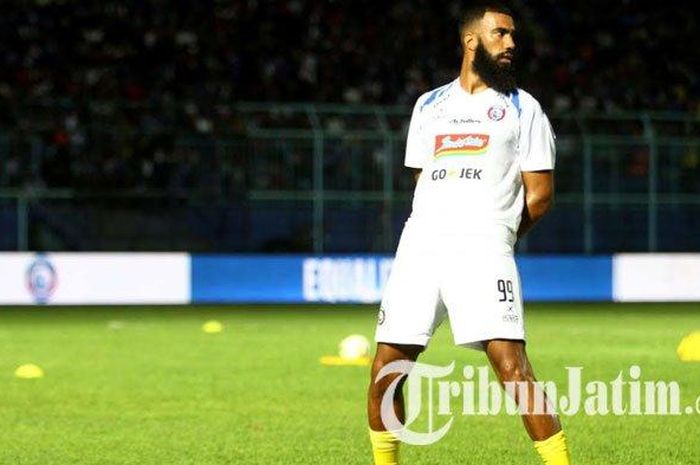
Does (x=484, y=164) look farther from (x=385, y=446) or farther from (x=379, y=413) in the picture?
(x=385, y=446)

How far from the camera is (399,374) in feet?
22.5

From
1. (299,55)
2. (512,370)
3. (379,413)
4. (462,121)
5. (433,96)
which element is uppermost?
(299,55)

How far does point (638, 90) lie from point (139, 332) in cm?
1479

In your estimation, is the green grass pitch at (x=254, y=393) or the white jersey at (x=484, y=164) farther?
the green grass pitch at (x=254, y=393)

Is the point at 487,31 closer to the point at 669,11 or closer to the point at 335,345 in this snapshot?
the point at 335,345

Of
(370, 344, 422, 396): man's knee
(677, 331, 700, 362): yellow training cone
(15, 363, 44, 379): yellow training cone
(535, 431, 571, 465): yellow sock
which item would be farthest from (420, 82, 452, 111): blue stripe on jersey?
(677, 331, 700, 362): yellow training cone

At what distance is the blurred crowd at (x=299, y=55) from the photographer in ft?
92.2

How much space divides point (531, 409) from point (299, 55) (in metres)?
23.8

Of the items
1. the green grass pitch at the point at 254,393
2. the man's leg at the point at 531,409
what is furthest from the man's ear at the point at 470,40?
the green grass pitch at the point at 254,393

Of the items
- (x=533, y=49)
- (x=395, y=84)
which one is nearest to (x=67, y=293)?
(x=395, y=84)

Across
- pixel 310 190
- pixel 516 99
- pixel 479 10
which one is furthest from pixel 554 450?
pixel 310 190

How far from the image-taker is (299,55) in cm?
2984

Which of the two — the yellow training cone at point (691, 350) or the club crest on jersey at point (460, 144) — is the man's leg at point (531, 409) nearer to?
the club crest on jersey at point (460, 144)

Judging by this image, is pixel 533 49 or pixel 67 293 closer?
pixel 67 293
